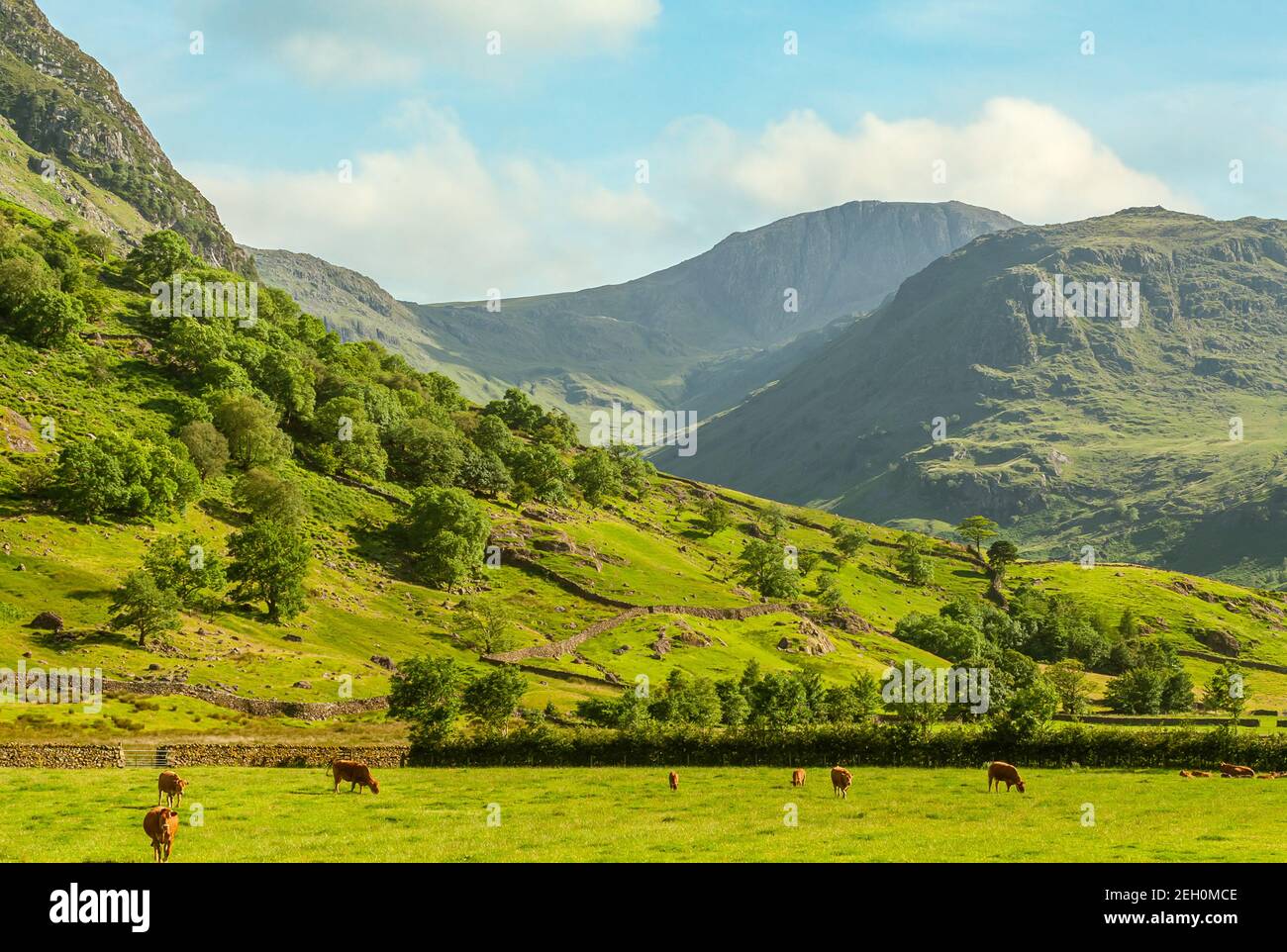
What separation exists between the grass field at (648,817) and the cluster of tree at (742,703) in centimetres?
3065

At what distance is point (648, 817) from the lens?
143 feet

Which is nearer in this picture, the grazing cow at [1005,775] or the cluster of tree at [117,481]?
the grazing cow at [1005,775]

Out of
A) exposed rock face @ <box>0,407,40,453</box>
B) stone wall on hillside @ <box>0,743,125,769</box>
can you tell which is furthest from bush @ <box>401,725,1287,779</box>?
exposed rock face @ <box>0,407,40,453</box>

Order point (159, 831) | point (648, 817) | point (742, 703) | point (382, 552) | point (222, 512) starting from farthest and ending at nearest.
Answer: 1. point (382, 552)
2. point (222, 512)
3. point (742, 703)
4. point (648, 817)
5. point (159, 831)

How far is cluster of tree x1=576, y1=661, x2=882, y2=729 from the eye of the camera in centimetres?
9688

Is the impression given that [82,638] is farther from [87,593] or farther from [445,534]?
[445,534]

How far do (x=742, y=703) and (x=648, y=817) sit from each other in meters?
64.8

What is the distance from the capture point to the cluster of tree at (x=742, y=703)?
96.9 metres

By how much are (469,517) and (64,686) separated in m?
84.6

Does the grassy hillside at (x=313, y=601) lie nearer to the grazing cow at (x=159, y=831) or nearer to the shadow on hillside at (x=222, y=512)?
the shadow on hillside at (x=222, y=512)

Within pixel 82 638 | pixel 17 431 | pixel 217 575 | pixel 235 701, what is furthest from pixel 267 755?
pixel 17 431

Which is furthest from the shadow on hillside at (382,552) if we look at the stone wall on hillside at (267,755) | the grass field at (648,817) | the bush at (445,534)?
the grass field at (648,817)

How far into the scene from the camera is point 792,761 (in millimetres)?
70625
